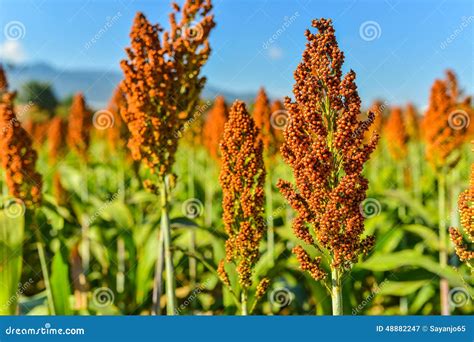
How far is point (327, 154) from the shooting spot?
9.18 feet

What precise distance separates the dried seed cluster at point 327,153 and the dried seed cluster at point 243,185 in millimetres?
395

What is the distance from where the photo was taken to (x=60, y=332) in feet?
13.4

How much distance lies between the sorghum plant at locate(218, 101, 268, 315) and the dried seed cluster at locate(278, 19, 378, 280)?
0.40m

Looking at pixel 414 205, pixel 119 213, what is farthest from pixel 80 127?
pixel 414 205

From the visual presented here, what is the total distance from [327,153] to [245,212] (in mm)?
714

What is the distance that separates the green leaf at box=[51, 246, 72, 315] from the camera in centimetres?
437

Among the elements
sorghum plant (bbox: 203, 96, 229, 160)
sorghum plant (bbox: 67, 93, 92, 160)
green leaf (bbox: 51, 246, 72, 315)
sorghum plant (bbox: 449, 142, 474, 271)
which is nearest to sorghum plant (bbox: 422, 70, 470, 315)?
sorghum plant (bbox: 203, 96, 229, 160)

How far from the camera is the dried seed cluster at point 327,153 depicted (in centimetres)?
279

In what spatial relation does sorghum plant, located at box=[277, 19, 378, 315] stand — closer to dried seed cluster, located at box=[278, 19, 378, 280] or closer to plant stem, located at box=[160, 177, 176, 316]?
dried seed cluster, located at box=[278, 19, 378, 280]

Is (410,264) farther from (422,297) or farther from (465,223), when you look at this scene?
(422,297)

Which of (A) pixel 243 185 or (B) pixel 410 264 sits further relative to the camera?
(B) pixel 410 264

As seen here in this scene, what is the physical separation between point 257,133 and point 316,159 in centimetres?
64

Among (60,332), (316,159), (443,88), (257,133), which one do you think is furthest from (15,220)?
(443,88)

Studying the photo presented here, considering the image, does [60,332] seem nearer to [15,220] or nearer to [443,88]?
[15,220]
